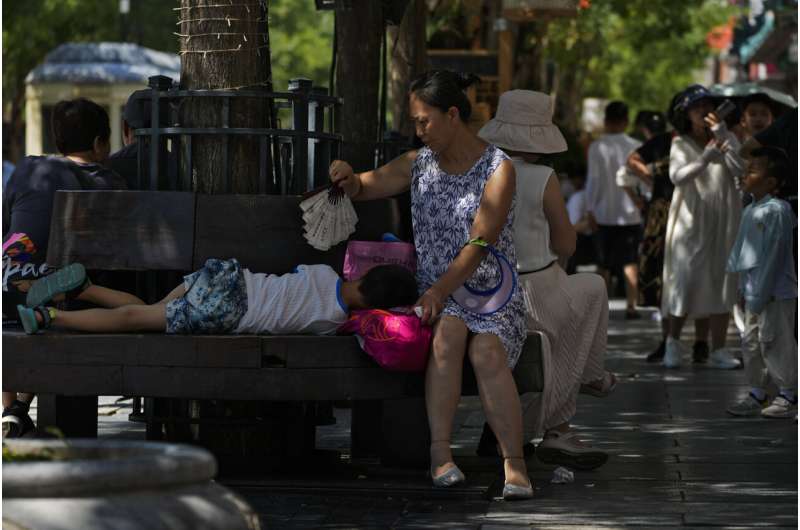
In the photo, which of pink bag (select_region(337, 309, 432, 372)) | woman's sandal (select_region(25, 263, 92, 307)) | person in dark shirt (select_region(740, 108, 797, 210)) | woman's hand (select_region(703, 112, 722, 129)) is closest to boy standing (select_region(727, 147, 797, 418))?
person in dark shirt (select_region(740, 108, 797, 210))

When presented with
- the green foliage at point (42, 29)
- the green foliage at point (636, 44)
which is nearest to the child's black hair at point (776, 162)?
the green foliage at point (636, 44)


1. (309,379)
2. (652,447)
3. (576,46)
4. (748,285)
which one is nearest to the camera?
(309,379)

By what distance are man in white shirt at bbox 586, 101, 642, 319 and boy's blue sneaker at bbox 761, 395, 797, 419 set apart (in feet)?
26.0

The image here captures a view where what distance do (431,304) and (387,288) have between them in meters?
0.25

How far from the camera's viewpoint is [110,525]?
3.91 metres

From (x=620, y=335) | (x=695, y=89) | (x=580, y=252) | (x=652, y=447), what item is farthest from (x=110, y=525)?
(x=580, y=252)

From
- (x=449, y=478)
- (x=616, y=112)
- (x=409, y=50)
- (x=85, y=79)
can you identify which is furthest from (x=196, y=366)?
(x=85, y=79)

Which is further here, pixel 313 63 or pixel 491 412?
pixel 313 63

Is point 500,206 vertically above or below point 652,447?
above

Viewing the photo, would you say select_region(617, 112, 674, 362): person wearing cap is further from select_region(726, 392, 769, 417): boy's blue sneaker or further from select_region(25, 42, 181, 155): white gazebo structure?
select_region(25, 42, 181, 155): white gazebo structure

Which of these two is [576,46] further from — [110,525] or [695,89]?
[110,525]

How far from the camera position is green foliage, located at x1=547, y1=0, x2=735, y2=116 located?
3104 centimetres

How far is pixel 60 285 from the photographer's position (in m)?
7.46

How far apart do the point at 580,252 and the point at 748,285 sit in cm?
1359
